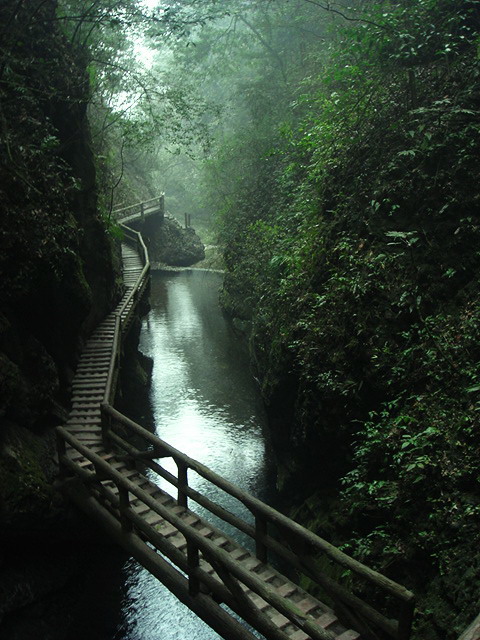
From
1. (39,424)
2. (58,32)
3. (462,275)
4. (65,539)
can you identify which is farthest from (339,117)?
(65,539)

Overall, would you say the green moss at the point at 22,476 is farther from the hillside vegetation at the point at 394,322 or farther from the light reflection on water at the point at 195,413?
the hillside vegetation at the point at 394,322

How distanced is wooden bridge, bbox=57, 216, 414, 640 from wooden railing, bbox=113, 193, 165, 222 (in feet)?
81.2

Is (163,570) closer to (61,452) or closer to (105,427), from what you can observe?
(61,452)

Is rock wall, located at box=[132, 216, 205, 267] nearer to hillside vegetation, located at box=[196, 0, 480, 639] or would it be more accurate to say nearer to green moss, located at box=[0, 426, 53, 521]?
hillside vegetation, located at box=[196, 0, 480, 639]

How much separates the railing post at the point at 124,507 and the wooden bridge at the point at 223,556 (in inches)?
0.6

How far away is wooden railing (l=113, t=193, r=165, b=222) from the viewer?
34.3m

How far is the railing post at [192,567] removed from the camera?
689cm

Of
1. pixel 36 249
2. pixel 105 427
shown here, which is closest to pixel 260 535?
pixel 105 427

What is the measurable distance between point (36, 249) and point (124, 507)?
5.16 meters

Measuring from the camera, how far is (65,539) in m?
9.62

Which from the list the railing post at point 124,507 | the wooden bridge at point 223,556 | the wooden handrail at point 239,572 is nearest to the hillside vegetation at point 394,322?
the wooden bridge at point 223,556

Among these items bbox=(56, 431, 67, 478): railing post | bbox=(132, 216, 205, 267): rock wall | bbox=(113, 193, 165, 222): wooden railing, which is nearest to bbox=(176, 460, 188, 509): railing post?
bbox=(56, 431, 67, 478): railing post

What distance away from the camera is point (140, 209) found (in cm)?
3700

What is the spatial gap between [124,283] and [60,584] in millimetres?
14940
